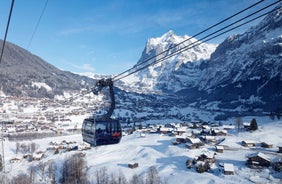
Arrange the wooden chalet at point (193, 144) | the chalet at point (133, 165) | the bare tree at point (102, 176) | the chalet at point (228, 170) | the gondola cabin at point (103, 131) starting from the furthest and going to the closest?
the wooden chalet at point (193, 144) → the chalet at point (133, 165) → the bare tree at point (102, 176) → the chalet at point (228, 170) → the gondola cabin at point (103, 131)

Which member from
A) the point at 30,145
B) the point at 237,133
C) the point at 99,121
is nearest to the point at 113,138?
the point at 99,121

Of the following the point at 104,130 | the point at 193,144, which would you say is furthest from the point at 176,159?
the point at 104,130

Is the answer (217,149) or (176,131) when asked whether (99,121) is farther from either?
(176,131)

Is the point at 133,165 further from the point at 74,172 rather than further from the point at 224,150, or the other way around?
the point at 224,150

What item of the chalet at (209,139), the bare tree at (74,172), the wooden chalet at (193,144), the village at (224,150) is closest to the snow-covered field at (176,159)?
the village at (224,150)

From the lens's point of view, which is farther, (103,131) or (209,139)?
(209,139)

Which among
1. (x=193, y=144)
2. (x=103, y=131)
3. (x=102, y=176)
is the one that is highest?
(x=103, y=131)

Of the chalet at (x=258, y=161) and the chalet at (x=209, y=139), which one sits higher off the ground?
the chalet at (x=209, y=139)

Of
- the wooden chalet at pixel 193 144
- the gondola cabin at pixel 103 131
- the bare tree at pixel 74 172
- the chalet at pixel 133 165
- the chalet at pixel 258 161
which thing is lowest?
the bare tree at pixel 74 172

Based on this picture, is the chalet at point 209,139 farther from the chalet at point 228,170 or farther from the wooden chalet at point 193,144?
the chalet at point 228,170
